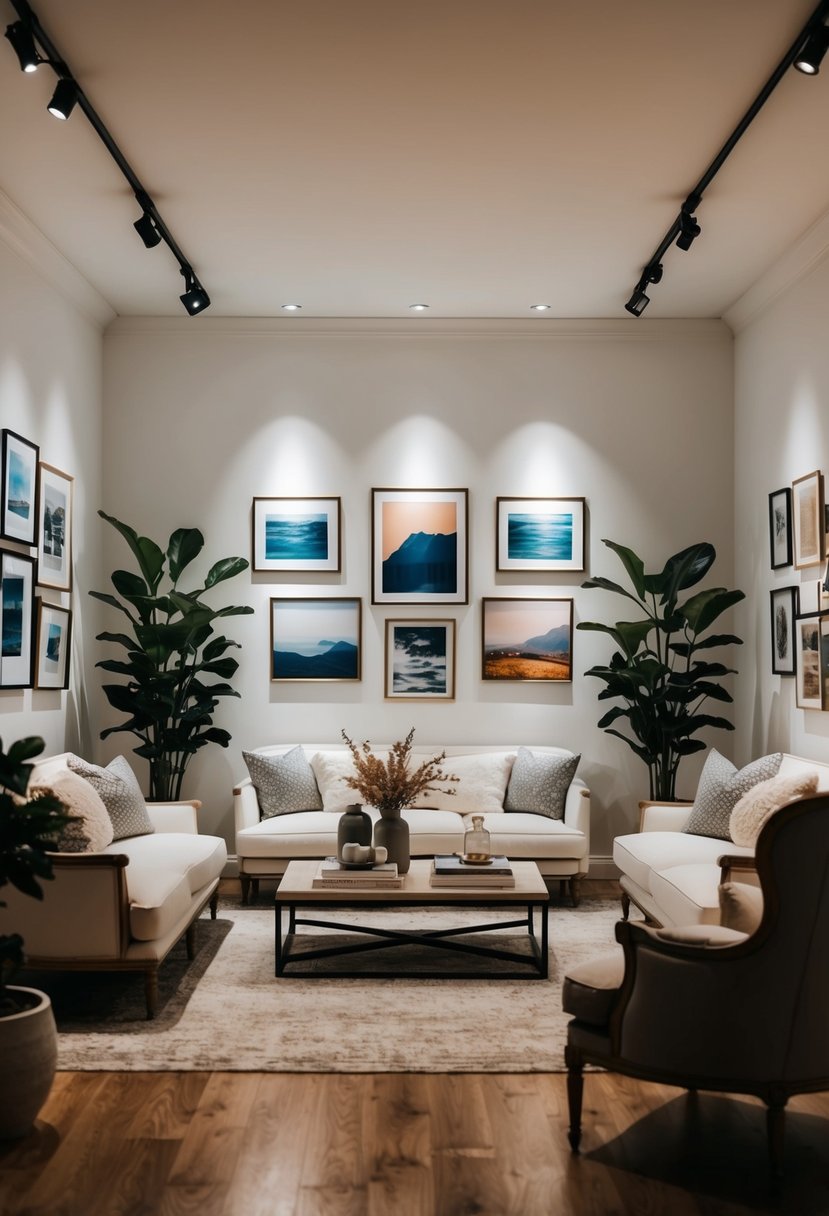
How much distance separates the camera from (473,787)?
621cm

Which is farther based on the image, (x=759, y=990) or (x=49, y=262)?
(x=49, y=262)

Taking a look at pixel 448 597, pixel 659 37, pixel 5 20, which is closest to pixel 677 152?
pixel 659 37

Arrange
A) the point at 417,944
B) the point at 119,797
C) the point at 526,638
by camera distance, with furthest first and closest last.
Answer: the point at 526,638 → the point at 417,944 → the point at 119,797

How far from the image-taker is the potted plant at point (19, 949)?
2.91 metres

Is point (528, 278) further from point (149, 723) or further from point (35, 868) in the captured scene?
point (35, 868)

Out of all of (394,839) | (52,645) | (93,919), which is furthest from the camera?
(52,645)

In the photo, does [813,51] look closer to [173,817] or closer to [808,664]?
[808,664]

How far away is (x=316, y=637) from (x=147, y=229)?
2660 millimetres

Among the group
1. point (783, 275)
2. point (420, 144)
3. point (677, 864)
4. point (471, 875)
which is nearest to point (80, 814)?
point (471, 875)

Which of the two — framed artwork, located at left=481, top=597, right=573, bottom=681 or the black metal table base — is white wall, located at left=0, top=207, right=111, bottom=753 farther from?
framed artwork, located at left=481, top=597, right=573, bottom=681

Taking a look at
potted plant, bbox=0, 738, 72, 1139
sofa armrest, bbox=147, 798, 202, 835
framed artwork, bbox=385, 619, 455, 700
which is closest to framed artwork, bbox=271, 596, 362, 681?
framed artwork, bbox=385, 619, 455, 700

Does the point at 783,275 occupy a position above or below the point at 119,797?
above

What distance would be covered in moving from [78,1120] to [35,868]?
2.63 feet

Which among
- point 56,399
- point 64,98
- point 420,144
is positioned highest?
point 420,144
